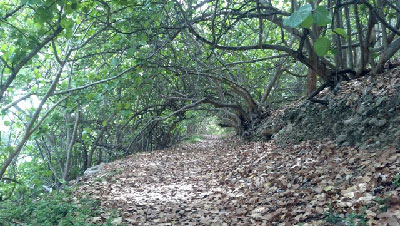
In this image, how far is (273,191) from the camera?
5.96 m

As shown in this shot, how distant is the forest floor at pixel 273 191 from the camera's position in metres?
4.23

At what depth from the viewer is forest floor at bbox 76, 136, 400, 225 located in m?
4.23

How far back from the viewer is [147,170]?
10352 millimetres

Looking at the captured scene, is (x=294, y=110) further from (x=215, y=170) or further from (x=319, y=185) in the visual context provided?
(x=319, y=185)

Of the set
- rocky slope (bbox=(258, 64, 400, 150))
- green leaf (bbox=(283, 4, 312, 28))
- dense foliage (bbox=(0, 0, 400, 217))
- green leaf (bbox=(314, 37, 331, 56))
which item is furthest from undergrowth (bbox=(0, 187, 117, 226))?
rocky slope (bbox=(258, 64, 400, 150))

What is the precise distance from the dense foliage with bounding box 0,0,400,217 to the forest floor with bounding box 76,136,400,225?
1607 mm

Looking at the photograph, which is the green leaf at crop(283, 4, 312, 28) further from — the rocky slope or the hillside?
the rocky slope

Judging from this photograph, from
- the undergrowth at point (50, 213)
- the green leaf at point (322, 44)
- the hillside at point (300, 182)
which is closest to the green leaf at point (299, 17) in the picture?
the green leaf at point (322, 44)

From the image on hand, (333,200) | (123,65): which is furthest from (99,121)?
(333,200)

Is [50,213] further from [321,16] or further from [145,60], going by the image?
[321,16]

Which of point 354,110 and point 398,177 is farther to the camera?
point 354,110

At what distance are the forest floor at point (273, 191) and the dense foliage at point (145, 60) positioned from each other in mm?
1607

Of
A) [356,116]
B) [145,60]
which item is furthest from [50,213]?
[356,116]

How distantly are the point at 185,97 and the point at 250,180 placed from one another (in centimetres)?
676
